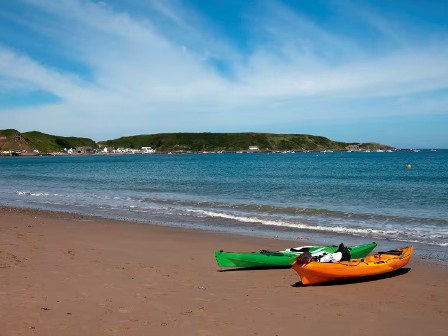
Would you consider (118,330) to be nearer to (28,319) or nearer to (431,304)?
(28,319)

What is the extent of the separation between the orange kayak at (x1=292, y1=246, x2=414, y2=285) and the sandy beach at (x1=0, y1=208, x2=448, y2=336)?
23cm

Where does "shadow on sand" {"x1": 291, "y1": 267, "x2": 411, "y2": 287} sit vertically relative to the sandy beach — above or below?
below

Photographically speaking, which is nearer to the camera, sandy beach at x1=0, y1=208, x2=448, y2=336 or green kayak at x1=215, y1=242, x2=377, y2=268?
sandy beach at x1=0, y1=208, x2=448, y2=336

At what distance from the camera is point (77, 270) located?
10484 millimetres

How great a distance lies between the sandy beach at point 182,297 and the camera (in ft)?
23.6

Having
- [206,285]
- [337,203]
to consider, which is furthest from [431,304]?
[337,203]

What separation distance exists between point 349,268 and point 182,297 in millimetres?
4088

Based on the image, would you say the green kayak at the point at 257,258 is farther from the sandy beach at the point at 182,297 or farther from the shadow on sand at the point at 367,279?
the shadow on sand at the point at 367,279

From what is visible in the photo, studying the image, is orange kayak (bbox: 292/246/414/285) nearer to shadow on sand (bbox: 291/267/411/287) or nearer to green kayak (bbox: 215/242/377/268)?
shadow on sand (bbox: 291/267/411/287)

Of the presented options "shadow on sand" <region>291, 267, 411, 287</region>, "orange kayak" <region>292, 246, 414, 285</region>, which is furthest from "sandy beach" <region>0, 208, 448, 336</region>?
"orange kayak" <region>292, 246, 414, 285</region>

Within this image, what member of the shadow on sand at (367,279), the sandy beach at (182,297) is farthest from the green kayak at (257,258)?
the shadow on sand at (367,279)

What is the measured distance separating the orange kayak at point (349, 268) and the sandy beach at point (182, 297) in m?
0.23

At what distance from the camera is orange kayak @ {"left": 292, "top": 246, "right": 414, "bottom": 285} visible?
9961 mm

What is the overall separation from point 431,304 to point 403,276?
88.1 inches
